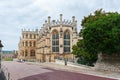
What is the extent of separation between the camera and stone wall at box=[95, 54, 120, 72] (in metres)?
46.1

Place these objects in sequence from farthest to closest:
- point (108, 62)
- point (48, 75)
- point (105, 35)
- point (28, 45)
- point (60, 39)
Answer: point (28, 45), point (60, 39), point (108, 62), point (105, 35), point (48, 75)

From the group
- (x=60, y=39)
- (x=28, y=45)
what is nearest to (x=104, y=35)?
(x=60, y=39)

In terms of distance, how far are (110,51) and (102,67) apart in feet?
13.1

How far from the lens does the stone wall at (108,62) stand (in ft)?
151

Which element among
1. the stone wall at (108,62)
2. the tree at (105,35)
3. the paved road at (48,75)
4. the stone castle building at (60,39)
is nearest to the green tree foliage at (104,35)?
the tree at (105,35)

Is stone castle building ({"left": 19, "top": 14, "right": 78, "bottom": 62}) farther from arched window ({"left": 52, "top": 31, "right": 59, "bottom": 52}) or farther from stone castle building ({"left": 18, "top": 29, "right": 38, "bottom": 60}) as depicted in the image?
stone castle building ({"left": 18, "top": 29, "right": 38, "bottom": 60})

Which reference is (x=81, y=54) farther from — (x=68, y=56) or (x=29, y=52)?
(x=29, y=52)

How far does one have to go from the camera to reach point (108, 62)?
47.2m

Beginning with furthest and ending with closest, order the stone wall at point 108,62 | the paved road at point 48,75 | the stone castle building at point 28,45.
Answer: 1. the stone castle building at point 28,45
2. the stone wall at point 108,62
3. the paved road at point 48,75

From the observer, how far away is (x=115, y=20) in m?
44.7

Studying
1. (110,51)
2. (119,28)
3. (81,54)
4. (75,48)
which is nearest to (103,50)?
(110,51)

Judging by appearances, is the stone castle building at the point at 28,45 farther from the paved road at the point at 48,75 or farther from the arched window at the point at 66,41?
the paved road at the point at 48,75

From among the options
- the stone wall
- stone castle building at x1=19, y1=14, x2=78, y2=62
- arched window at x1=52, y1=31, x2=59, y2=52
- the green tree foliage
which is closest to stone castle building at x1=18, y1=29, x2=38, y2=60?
stone castle building at x1=19, y1=14, x2=78, y2=62

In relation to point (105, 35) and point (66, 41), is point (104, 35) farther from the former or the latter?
point (66, 41)
